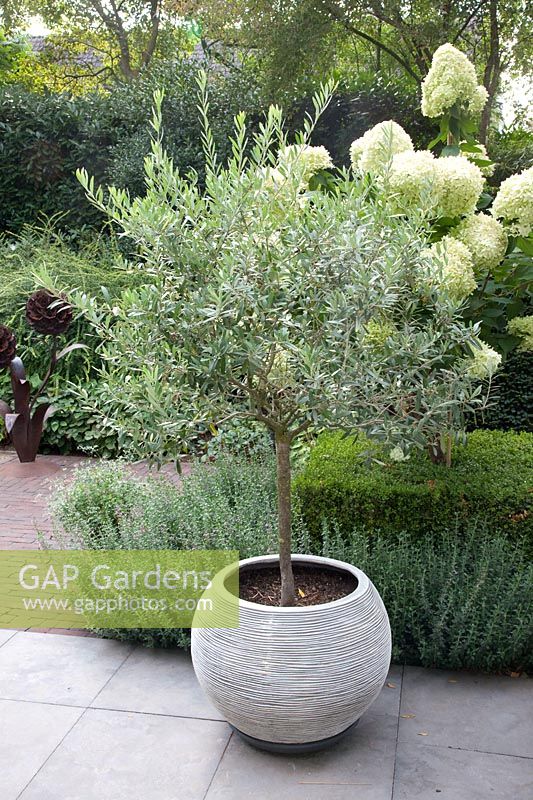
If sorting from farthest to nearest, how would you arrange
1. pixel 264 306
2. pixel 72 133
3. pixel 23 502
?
pixel 72 133 < pixel 23 502 < pixel 264 306

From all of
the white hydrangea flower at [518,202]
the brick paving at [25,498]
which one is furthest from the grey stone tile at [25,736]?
the white hydrangea flower at [518,202]

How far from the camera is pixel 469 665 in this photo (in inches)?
140

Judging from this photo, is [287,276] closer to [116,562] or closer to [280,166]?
[280,166]

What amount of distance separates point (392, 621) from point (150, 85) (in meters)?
9.36

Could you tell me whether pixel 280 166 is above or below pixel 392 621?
above

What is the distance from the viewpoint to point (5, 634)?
399cm

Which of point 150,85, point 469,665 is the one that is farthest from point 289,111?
point 469,665

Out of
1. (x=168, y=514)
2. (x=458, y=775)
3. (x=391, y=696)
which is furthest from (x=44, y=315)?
(x=458, y=775)

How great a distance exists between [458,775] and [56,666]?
187cm

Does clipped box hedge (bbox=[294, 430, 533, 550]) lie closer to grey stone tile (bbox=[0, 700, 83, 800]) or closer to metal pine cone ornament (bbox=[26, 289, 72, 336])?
grey stone tile (bbox=[0, 700, 83, 800])

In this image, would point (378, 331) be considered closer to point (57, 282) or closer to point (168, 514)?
point (168, 514)

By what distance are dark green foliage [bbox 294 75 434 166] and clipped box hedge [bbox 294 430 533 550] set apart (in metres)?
7.19

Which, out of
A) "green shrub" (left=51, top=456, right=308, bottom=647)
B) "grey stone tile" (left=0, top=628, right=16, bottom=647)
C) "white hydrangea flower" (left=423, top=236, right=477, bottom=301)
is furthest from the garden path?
"white hydrangea flower" (left=423, top=236, right=477, bottom=301)

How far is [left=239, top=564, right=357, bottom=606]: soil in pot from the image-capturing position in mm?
3146
